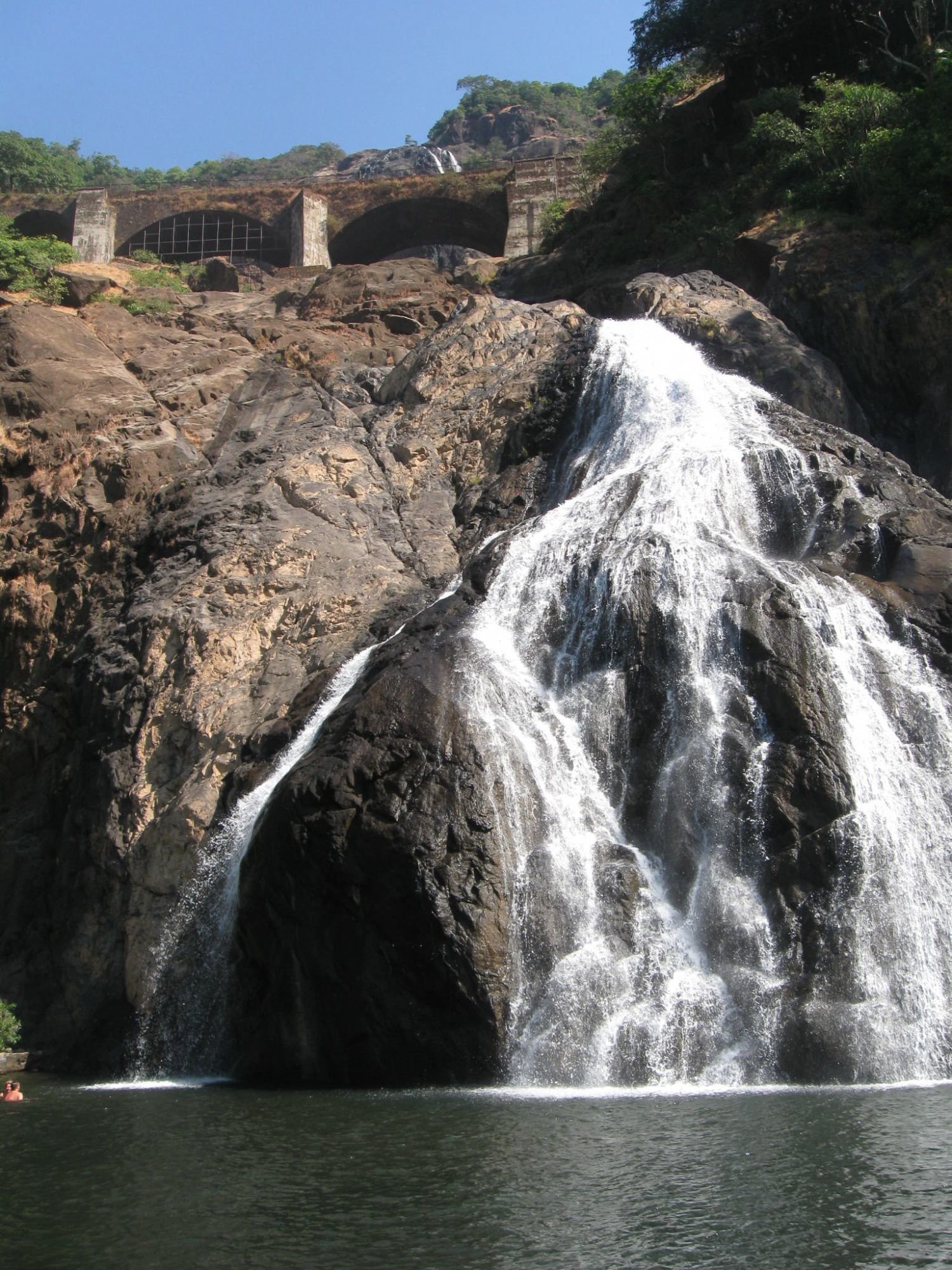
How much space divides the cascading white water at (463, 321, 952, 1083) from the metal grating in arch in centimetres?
3330

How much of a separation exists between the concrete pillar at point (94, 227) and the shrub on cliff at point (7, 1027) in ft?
119

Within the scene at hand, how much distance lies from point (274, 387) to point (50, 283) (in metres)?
12.2

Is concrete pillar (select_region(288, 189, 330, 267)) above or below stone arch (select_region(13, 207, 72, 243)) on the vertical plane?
below

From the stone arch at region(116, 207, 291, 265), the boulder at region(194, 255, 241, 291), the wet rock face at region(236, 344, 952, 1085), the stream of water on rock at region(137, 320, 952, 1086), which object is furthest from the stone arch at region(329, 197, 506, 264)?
the wet rock face at region(236, 344, 952, 1085)

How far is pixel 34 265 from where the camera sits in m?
38.8

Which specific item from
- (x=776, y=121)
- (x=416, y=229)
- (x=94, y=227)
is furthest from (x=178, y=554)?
(x=94, y=227)

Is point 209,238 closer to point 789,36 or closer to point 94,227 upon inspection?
point 94,227

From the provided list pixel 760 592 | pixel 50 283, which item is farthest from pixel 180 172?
pixel 760 592

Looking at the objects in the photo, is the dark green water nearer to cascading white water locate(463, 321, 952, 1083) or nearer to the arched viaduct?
cascading white water locate(463, 321, 952, 1083)

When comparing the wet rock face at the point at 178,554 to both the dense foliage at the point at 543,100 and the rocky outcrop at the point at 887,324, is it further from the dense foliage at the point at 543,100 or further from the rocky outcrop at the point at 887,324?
the dense foliage at the point at 543,100

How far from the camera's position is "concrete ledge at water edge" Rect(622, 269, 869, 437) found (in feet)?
84.2

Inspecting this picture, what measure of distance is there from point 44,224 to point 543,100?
8883 cm

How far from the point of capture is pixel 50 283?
3641cm

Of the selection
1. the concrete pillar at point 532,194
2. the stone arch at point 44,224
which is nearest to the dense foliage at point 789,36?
the concrete pillar at point 532,194
